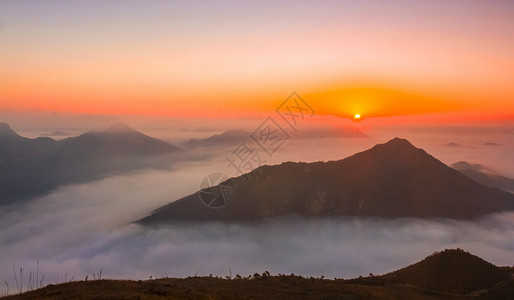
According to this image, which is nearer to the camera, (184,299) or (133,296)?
(133,296)

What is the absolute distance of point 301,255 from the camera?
641ft

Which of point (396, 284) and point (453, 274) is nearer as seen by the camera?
point (396, 284)

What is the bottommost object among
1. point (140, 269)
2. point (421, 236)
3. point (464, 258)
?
point (140, 269)

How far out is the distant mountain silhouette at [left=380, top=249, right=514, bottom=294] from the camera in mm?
56312

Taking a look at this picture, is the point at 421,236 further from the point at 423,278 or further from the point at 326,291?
the point at 326,291

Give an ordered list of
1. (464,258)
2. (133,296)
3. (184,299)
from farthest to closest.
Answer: (464,258) < (184,299) < (133,296)

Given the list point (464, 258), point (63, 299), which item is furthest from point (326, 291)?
point (63, 299)

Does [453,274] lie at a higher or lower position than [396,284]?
higher

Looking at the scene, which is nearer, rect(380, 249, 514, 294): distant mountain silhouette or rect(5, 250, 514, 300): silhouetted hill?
rect(5, 250, 514, 300): silhouetted hill

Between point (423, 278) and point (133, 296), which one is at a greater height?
point (133, 296)

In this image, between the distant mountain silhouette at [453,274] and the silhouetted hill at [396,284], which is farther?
the distant mountain silhouette at [453,274]

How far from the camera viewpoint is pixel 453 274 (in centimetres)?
5941

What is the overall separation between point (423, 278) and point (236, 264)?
14066 cm

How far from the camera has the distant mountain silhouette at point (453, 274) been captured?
185 ft
